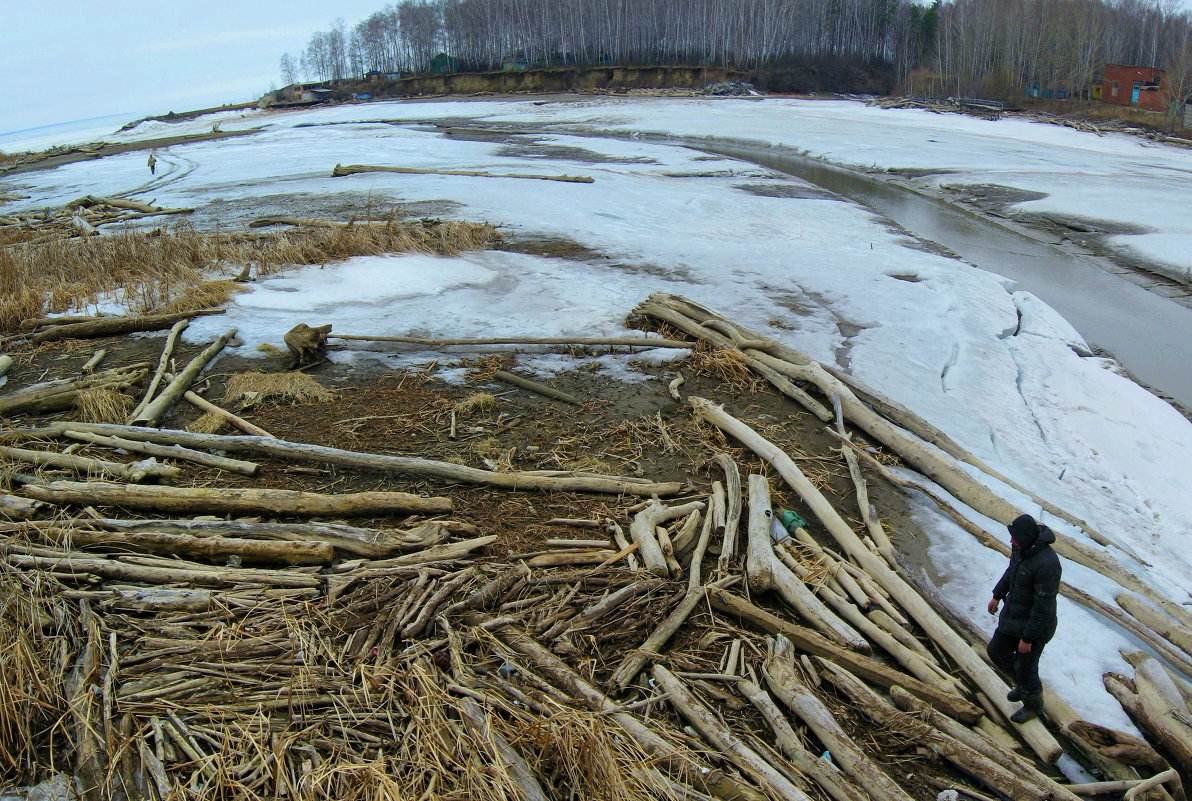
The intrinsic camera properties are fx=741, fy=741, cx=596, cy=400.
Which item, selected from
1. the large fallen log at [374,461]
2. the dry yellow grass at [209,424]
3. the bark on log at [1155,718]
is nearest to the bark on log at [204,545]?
the large fallen log at [374,461]

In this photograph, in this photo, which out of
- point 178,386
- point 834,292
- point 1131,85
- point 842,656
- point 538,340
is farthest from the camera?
point 1131,85

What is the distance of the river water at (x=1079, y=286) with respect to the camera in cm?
1098

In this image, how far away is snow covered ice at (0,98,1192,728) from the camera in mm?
6949

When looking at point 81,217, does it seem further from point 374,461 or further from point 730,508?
point 730,508

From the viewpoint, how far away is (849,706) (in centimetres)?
396

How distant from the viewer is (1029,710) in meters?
3.93

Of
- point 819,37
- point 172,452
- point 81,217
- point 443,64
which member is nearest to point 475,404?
point 172,452

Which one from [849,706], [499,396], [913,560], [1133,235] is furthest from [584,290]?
[1133,235]

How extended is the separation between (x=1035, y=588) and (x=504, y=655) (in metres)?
2.80

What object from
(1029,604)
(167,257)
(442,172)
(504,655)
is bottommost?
(504,655)

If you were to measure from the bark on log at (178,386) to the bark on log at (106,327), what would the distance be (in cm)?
104

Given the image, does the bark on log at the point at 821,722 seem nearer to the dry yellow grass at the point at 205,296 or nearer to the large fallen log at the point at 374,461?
the large fallen log at the point at 374,461

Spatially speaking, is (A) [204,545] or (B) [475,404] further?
(B) [475,404]

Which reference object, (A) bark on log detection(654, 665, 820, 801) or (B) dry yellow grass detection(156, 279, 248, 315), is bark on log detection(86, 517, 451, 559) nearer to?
(A) bark on log detection(654, 665, 820, 801)
